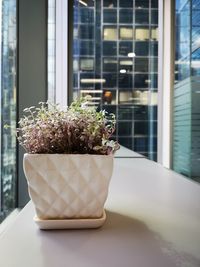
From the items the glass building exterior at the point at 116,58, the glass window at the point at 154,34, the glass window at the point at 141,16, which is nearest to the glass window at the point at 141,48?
the glass building exterior at the point at 116,58

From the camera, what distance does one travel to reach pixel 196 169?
2.83m

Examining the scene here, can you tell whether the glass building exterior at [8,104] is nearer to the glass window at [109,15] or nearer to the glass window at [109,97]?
the glass window at [109,97]

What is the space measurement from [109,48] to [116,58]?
13cm

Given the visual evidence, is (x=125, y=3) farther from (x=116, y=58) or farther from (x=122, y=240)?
(x=122, y=240)

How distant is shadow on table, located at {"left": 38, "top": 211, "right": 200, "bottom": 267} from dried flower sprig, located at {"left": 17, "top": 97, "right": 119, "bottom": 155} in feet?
0.53

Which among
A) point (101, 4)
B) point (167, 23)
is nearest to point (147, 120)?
point (167, 23)

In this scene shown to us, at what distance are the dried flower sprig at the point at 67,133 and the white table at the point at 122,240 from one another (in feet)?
0.54

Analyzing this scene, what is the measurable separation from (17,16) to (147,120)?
2.27m

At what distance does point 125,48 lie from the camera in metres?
3.68

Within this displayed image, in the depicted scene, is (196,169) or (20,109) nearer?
(20,109)

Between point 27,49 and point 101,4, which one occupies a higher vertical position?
point 101,4

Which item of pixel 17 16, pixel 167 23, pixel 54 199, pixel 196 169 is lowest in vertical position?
pixel 196 169

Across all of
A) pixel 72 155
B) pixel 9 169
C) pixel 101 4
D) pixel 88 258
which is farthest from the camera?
pixel 101 4

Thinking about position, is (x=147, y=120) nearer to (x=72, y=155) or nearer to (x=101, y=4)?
(x=101, y=4)
